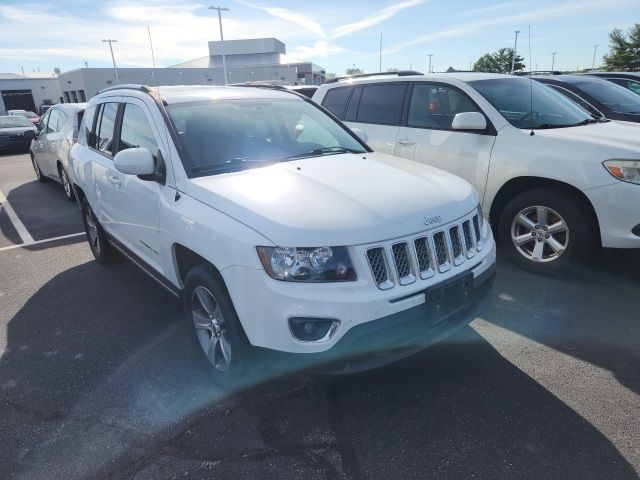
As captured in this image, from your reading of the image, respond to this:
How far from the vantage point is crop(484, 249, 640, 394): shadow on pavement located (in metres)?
3.12

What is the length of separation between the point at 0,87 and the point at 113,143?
65.9m

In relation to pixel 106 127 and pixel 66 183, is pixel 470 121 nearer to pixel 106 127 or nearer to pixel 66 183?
pixel 106 127

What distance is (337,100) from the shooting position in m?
6.38

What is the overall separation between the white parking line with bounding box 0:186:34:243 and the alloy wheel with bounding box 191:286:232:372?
449cm

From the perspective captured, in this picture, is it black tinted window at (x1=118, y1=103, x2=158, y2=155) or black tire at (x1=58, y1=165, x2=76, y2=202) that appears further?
black tire at (x1=58, y1=165, x2=76, y2=202)

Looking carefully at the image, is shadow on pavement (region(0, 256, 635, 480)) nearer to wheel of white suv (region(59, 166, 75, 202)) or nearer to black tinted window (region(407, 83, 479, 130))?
black tinted window (region(407, 83, 479, 130))

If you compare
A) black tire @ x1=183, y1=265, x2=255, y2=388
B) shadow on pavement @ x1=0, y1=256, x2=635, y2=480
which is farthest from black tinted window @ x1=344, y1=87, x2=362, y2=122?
black tire @ x1=183, y1=265, x2=255, y2=388

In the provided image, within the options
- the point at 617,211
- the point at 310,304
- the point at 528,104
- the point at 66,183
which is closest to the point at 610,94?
the point at 528,104

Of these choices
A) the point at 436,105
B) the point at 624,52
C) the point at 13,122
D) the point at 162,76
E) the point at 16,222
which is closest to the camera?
the point at 436,105

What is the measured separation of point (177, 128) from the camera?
10.3 feet

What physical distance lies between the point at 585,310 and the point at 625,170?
1.19 m

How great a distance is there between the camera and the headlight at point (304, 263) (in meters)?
2.26

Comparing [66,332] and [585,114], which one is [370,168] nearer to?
[66,332]

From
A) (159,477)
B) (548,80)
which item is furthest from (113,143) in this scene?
(548,80)
